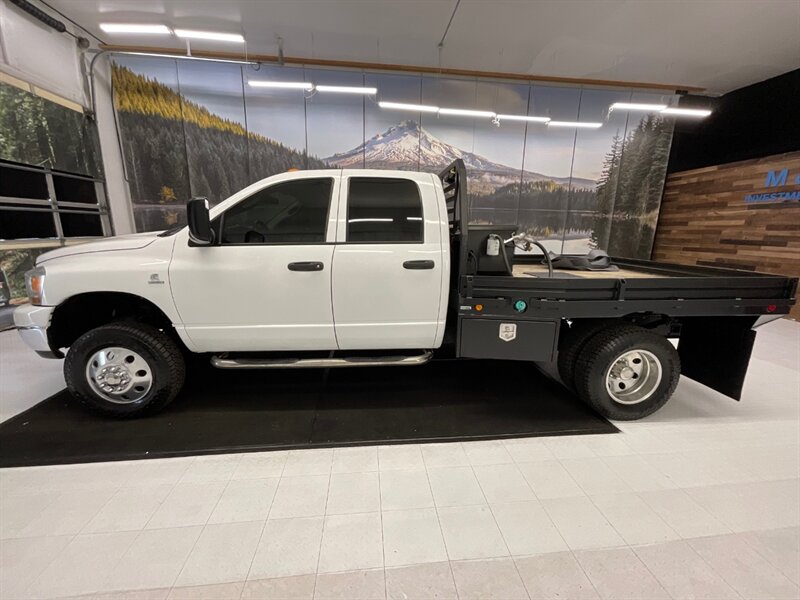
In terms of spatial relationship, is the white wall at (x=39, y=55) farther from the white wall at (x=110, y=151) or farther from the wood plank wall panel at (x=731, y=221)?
the wood plank wall panel at (x=731, y=221)

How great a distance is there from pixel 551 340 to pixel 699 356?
5.20 feet

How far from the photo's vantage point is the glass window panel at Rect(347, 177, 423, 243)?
258cm

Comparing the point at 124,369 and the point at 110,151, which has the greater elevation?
the point at 110,151

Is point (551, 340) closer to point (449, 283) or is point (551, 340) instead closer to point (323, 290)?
point (449, 283)

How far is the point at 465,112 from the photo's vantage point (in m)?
7.83

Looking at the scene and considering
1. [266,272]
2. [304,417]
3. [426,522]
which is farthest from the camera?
[304,417]

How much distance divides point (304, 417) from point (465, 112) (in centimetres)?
778

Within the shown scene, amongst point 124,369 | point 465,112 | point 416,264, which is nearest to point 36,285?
point 124,369

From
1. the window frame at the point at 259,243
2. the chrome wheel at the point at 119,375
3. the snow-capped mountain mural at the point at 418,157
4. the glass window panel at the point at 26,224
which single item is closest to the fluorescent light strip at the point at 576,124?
the snow-capped mountain mural at the point at 418,157

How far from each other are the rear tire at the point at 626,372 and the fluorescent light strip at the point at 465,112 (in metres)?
6.88

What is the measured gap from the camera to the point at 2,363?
→ 12.2ft

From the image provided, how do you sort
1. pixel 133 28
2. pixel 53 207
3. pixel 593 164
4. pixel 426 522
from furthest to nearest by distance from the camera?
1. pixel 593 164
2. pixel 53 207
3. pixel 133 28
4. pixel 426 522

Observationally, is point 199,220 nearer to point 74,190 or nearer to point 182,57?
point 74,190

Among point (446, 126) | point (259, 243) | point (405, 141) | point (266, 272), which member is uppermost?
point (446, 126)
